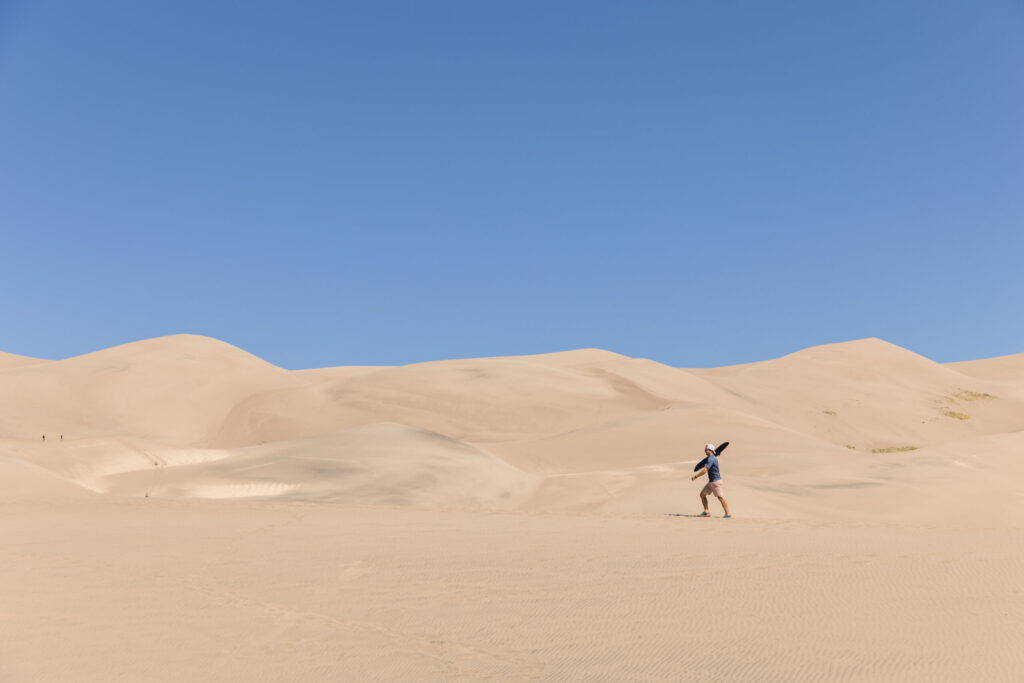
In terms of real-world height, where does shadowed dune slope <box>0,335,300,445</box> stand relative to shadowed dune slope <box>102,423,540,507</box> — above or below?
above

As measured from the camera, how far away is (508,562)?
9.48 m

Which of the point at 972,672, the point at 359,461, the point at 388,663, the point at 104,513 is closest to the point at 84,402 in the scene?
the point at 359,461

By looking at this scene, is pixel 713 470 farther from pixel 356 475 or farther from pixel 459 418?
pixel 459 418

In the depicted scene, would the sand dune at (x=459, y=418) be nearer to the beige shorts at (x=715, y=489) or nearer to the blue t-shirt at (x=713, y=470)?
the beige shorts at (x=715, y=489)

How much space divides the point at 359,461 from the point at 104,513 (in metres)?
7.51

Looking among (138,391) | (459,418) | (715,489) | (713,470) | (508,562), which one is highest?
(138,391)

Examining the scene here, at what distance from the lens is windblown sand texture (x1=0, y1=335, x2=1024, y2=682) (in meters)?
5.80

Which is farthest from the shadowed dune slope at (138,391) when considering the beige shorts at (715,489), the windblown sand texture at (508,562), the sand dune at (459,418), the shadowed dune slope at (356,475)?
the beige shorts at (715,489)

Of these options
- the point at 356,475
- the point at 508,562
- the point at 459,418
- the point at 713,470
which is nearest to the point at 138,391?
the point at 459,418

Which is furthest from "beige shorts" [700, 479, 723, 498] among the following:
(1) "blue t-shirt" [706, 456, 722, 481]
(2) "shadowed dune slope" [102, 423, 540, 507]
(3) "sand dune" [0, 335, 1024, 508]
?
(2) "shadowed dune slope" [102, 423, 540, 507]

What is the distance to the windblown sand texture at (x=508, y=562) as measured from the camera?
580 centimetres

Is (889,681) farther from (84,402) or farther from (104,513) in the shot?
(84,402)

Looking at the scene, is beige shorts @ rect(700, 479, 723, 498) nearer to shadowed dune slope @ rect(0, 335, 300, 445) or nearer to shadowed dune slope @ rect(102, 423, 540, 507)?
shadowed dune slope @ rect(102, 423, 540, 507)

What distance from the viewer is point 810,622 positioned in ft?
21.0
